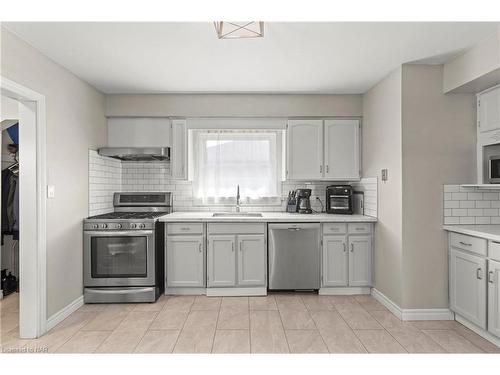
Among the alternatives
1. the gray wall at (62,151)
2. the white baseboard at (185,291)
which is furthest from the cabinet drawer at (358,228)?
the gray wall at (62,151)

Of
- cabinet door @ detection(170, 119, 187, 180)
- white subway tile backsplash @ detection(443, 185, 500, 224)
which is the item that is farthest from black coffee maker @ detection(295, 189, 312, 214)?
white subway tile backsplash @ detection(443, 185, 500, 224)

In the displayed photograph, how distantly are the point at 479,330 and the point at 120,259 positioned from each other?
11.1 feet

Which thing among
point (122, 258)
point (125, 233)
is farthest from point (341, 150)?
point (122, 258)

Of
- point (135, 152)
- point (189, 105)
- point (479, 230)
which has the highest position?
point (189, 105)

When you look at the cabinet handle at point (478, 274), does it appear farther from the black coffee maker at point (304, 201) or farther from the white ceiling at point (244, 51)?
the black coffee maker at point (304, 201)

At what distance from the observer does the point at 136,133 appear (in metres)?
4.37

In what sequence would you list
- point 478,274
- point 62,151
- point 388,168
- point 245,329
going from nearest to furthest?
point 478,274 < point 245,329 < point 62,151 < point 388,168

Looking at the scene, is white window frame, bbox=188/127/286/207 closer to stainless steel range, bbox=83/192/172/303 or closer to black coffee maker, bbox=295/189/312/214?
black coffee maker, bbox=295/189/312/214

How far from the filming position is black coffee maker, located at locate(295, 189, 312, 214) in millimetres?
4449

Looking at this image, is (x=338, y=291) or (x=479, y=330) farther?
(x=338, y=291)

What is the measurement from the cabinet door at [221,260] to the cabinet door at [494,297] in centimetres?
235

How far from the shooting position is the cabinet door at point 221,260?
3.99 m

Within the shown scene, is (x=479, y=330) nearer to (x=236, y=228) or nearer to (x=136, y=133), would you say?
(x=236, y=228)

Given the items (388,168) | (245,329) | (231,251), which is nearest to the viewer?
(245,329)
